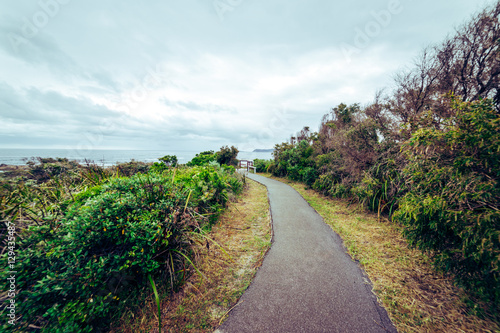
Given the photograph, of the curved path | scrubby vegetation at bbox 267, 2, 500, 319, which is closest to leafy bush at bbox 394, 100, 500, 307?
scrubby vegetation at bbox 267, 2, 500, 319

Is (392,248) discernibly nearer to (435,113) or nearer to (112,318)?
(435,113)

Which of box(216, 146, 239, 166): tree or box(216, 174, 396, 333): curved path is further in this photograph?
box(216, 146, 239, 166): tree

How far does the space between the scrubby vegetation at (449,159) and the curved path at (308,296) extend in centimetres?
135

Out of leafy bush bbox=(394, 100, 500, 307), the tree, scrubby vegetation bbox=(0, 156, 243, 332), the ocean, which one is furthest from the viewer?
the tree

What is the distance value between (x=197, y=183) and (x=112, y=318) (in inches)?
133

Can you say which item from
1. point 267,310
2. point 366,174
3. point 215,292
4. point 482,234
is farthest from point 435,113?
point 215,292

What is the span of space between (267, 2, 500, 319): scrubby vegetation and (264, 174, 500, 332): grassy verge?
30cm

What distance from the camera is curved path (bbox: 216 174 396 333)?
7.04 ft

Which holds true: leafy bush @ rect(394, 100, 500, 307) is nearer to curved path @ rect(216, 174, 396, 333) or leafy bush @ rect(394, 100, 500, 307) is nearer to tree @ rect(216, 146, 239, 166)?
curved path @ rect(216, 174, 396, 333)

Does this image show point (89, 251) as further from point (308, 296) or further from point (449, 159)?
point (449, 159)

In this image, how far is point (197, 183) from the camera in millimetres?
5156

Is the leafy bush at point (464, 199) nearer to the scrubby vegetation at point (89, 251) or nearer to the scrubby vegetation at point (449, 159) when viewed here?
the scrubby vegetation at point (449, 159)

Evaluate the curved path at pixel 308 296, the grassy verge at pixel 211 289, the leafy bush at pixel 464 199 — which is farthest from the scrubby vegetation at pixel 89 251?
the leafy bush at pixel 464 199

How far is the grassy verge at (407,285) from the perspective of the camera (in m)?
2.14
